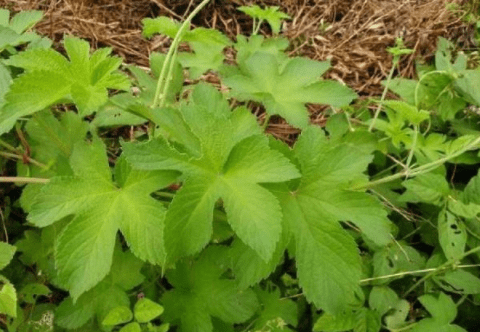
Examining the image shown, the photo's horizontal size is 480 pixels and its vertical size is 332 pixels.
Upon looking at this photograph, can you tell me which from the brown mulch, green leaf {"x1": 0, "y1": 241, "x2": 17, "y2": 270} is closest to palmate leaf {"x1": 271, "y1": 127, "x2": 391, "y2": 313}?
green leaf {"x1": 0, "y1": 241, "x2": 17, "y2": 270}

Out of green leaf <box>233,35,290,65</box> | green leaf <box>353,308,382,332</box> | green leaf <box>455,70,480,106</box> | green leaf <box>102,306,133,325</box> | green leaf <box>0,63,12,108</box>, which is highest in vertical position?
green leaf <box>0,63,12,108</box>

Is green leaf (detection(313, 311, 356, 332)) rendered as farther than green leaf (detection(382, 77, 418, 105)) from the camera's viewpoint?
No

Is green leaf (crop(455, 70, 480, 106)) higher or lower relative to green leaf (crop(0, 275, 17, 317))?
higher

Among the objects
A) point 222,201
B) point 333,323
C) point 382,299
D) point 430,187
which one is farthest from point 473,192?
point 222,201

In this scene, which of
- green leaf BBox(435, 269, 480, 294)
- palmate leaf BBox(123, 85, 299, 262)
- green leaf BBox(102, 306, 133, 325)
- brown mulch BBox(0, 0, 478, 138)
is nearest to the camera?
palmate leaf BBox(123, 85, 299, 262)

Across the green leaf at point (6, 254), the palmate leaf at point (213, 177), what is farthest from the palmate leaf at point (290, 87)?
the green leaf at point (6, 254)

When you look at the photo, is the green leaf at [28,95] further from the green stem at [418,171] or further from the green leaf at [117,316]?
the green stem at [418,171]

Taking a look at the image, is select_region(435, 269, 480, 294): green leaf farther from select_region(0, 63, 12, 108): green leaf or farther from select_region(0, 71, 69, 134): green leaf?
select_region(0, 63, 12, 108): green leaf

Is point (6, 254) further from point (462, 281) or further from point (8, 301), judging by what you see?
point (462, 281)
